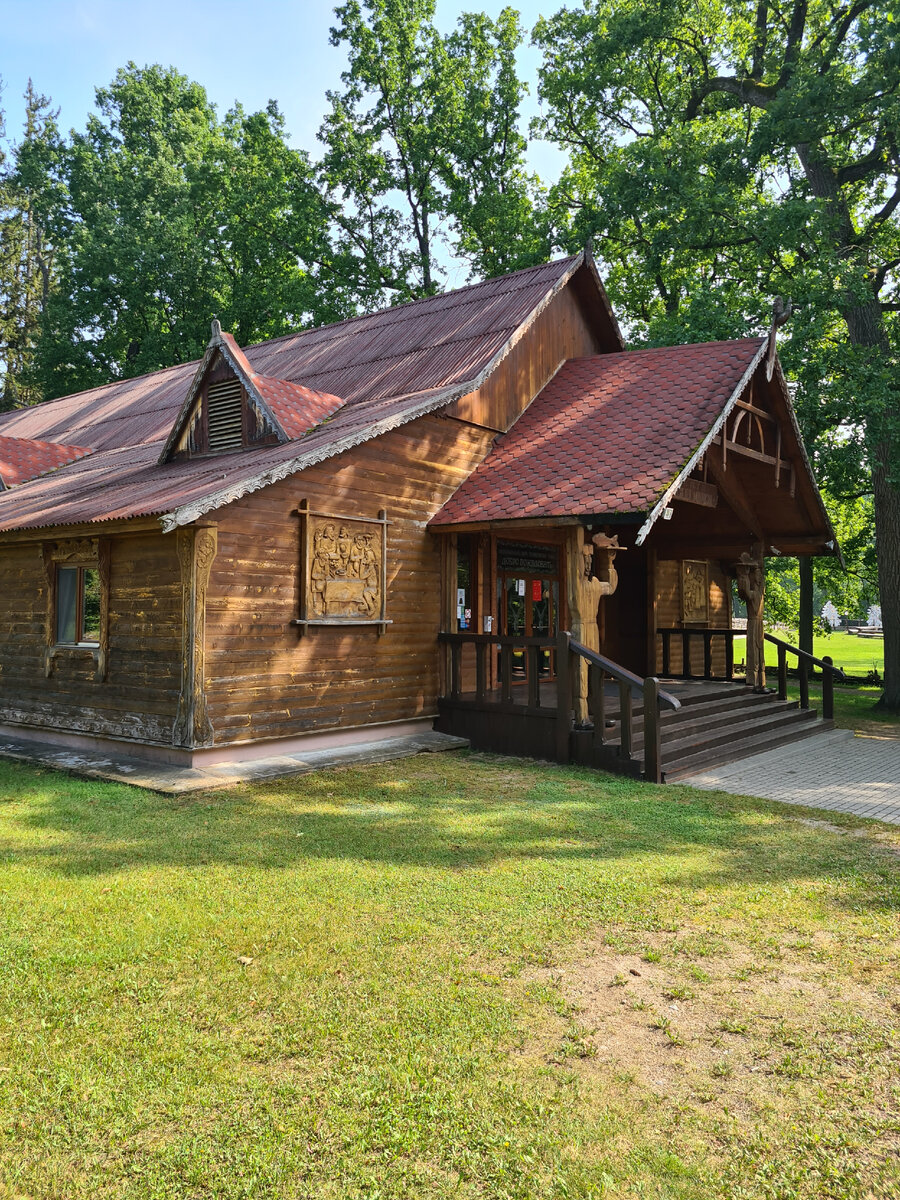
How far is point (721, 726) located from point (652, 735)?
3160 mm

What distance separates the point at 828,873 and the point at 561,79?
24113mm

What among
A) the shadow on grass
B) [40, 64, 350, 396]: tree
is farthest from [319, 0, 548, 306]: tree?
the shadow on grass

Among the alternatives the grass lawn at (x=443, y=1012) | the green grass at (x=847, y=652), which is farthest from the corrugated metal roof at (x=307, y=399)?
the green grass at (x=847, y=652)

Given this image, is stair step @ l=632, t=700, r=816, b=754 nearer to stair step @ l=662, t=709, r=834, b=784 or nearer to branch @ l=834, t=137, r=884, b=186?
stair step @ l=662, t=709, r=834, b=784

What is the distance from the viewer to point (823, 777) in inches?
388

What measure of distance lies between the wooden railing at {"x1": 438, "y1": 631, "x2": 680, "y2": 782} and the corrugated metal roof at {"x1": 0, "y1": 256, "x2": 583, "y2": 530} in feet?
11.0

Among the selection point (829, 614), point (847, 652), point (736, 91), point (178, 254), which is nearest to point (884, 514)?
point (736, 91)

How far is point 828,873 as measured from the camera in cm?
590

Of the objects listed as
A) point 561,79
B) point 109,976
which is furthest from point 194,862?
point 561,79

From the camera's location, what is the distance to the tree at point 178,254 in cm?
2809

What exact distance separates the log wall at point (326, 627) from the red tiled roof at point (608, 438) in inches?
23.3

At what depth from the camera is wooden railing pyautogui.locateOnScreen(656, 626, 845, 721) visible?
14.7m

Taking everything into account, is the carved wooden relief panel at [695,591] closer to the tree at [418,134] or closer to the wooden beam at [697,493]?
the wooden beam at [697,493]

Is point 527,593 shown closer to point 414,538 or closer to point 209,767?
point 414,538
